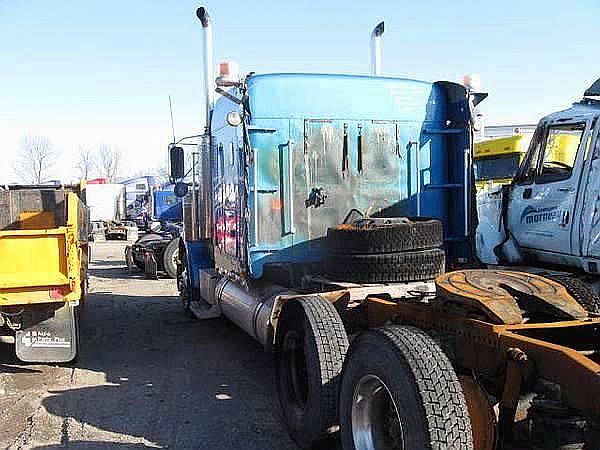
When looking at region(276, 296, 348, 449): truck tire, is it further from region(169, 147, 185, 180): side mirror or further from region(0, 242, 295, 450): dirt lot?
region(169, 147, 185, 180): side mirror

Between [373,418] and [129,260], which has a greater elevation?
[373,418]

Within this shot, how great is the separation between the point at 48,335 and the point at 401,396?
5.12 m

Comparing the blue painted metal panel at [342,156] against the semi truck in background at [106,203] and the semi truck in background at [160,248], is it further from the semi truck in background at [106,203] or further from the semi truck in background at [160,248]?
the semi truck in background at [106,203]

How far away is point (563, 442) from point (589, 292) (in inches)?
49.3

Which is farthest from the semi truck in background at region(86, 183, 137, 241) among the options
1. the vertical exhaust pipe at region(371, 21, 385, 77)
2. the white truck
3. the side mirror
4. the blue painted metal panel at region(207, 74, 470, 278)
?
the white truck

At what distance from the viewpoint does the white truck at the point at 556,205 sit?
6.02 metres

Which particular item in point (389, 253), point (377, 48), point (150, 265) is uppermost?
point (377, 48)

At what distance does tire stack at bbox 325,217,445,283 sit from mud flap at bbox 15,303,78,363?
11.3 ft

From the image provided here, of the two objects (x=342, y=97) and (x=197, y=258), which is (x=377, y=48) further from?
(x=197, y=258)

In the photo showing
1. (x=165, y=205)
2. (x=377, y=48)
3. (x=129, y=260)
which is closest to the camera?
(x=377, y=48)

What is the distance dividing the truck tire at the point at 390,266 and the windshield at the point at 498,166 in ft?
25.6

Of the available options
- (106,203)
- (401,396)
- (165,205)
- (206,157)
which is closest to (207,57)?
(206,157)

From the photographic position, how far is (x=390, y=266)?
534 cm

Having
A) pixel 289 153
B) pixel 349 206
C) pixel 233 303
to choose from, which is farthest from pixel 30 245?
pixel 349 206
